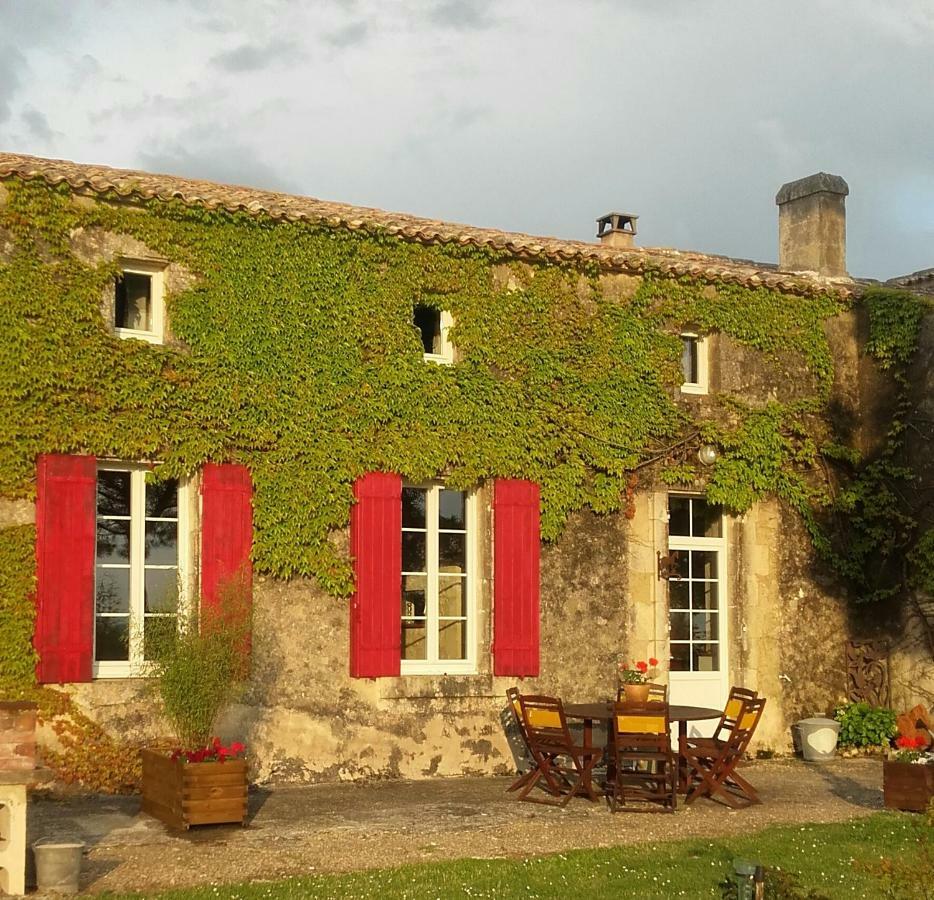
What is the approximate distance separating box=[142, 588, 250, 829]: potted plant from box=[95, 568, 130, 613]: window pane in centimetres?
87

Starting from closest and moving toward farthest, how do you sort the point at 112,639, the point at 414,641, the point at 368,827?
the point at 368,827
the point at 112,639
the point at 414,641

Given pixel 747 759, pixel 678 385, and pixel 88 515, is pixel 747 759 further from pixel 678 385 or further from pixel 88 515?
pixel 88 515

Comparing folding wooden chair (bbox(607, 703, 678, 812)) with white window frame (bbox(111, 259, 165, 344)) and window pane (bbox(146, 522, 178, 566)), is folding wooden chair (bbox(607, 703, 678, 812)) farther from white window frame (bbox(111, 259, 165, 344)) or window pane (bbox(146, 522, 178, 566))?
white window frame (bbox(111, 259, 165, 344))

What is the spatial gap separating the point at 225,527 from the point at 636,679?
344 centimetres

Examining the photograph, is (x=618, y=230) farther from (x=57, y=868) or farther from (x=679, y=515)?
(x=57, y=868)

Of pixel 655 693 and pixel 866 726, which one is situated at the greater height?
pixel 655 693

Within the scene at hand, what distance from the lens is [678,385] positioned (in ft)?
40.8

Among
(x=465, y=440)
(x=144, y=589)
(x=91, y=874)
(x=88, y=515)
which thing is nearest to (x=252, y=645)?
(x=144, y=589)

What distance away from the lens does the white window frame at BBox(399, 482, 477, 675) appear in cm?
1114

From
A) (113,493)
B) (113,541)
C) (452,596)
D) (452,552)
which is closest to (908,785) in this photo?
(452,596)

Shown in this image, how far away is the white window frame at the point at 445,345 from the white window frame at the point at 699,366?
7.75 ft

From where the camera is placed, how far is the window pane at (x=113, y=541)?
10055mm

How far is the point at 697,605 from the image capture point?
12.5m

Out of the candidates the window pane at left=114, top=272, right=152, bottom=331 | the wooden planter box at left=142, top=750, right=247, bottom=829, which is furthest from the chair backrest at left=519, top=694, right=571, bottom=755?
the window pane at left=114, top=272, right=152, bottom=331
